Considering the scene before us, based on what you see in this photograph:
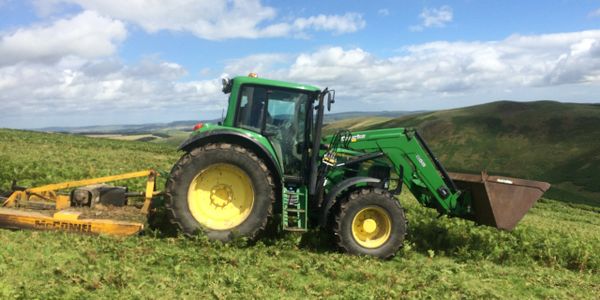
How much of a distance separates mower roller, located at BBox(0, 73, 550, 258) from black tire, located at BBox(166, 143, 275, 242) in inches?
A: 0.6

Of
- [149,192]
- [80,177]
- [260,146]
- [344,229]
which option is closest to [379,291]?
[344,229]

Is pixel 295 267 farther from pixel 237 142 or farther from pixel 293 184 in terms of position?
pixel 237 142

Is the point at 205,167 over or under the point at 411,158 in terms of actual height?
under

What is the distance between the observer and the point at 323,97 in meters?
7.00

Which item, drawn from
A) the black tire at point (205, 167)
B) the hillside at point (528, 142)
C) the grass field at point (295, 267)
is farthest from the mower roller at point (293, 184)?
the hillside at point (528, 142)

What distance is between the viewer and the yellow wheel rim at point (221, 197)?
6668 millimetres

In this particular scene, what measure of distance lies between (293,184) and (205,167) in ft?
4.67

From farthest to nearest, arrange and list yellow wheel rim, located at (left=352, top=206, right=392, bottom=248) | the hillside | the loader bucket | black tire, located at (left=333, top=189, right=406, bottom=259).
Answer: the hillside < the loader bucket < yellow wheel rim, located at (left=352, top=206, right=392, bottom=248) < black tire, located at (left=333, top=189, right=406, bottom=259)

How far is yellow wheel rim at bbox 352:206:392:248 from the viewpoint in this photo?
6.98m

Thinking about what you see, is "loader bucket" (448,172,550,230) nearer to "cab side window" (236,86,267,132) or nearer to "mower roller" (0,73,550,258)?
"mower roller" (0,73,550,258)

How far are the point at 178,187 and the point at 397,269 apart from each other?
3348mm

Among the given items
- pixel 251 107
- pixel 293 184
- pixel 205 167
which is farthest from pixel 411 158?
pixel 205 167

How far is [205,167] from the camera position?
655 cm

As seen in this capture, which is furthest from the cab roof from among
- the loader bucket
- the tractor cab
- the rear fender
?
the loader bucket
